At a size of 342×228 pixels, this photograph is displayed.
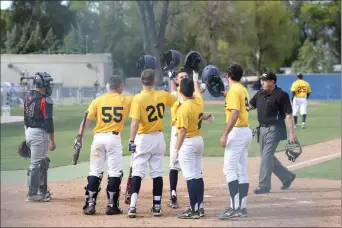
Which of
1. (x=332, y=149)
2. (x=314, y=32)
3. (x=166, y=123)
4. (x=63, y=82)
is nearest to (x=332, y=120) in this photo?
(x=166, y=123)

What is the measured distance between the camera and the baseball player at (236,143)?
8.91 m

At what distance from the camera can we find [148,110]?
29.7 feet

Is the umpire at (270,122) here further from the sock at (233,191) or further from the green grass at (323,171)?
the green grass at (323,171)

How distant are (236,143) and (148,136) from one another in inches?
46.7

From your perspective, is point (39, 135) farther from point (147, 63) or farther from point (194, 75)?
point (194, 75)

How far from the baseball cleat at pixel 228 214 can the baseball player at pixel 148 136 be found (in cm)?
82

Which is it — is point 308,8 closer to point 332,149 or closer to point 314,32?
point 314,32

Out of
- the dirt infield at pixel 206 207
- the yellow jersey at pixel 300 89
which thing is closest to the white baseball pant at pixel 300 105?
the yellow jersey at pixel 300 89

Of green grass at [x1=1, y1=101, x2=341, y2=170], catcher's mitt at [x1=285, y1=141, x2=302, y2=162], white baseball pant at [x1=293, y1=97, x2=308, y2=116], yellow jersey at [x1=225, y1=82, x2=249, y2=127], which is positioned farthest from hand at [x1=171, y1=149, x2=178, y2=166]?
white baseball pant at [x1=293, y1=97, x2=308, y2=116]

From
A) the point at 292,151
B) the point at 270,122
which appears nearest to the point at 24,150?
the point at 270,122

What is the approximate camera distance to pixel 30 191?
34.1 ft

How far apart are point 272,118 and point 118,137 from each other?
9.98 ft

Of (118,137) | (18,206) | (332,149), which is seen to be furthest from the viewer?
(332,149)

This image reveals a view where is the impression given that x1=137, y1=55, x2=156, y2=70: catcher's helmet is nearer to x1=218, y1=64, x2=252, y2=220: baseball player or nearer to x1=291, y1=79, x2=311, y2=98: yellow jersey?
A: x1=218, y1=64, x2=252, y2=220: baseball player
